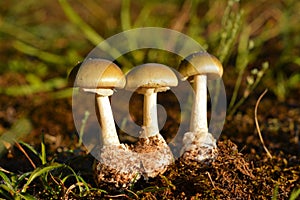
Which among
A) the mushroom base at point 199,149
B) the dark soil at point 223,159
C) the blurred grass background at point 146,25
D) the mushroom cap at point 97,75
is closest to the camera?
the mushroom cap at point 97,75

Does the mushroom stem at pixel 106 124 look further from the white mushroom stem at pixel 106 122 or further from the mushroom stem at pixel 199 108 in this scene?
the mushroom stem at pixel 199 108

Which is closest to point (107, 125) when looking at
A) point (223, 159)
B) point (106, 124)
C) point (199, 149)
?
point (106, 124)

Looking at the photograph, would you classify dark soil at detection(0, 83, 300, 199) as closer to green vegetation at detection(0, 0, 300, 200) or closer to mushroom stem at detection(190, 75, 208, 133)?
green vegetation at detection(0, 0, 300, 200)

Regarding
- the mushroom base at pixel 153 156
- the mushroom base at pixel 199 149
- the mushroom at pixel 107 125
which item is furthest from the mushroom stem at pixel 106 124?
the mushroom base at pixel 199 149

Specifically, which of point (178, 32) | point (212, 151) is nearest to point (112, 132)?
point (212, 151)

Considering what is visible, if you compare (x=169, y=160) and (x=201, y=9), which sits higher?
(x=201, y=9)

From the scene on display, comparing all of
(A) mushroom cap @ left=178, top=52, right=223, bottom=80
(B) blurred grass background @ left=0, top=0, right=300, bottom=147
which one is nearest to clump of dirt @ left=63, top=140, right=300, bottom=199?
(A) mushroom cap @ left=178, top=52, right=223, bottom=80

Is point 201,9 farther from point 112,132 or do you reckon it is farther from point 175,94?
point 112,132
